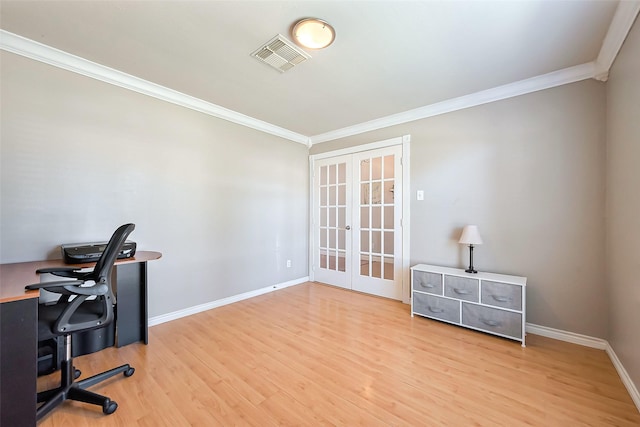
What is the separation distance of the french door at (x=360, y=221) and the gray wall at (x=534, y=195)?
49 cm

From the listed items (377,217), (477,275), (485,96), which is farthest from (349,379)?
(485,96)

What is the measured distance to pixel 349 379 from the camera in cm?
181

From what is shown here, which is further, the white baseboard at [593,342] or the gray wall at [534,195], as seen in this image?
the gray wall at [534,195]

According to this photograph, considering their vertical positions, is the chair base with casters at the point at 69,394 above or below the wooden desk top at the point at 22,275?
below

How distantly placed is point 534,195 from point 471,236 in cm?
69

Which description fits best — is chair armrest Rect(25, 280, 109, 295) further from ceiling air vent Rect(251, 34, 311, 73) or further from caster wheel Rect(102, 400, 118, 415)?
ceiling air vent Rect(251, 34, 311, 73)

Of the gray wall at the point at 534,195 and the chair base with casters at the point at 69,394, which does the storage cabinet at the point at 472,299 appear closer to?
the gray wall at the point at 534,195

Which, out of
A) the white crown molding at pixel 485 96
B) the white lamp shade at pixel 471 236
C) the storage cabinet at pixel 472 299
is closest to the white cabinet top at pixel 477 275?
the storage cabinet at pixel 472 299

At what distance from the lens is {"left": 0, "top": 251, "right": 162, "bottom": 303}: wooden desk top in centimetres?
122

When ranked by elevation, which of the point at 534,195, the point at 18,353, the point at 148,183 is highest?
the point at 148,183

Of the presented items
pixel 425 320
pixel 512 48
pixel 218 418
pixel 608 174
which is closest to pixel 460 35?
pixel 512 48

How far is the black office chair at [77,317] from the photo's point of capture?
4.48 feet

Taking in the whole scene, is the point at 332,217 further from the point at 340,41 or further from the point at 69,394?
the point at 69,394

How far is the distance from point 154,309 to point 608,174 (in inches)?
171
